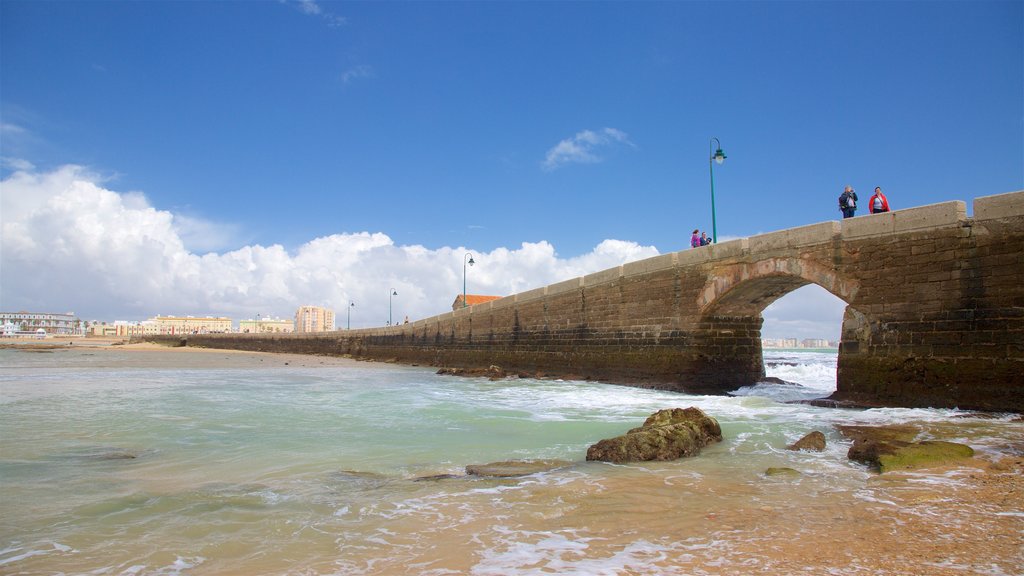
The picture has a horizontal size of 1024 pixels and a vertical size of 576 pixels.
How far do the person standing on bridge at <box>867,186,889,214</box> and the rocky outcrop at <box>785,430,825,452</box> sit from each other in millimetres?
6990

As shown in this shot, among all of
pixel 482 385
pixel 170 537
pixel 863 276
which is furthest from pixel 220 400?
pixel 863 276

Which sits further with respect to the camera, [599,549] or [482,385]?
[482,385]

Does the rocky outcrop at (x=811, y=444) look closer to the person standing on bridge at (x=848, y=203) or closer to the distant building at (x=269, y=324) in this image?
the person standing on bridge at (x=848, y=203)

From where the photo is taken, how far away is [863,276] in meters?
9.79

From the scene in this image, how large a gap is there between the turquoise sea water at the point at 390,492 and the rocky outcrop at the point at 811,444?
0.50 ft

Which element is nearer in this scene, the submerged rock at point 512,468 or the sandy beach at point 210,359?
the submerged rock at point 512,468

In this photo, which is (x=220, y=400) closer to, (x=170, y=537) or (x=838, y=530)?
(x=170, y=537)

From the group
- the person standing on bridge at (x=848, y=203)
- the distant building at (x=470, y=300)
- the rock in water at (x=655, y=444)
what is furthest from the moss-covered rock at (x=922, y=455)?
the distant building at (x=470, y=300)

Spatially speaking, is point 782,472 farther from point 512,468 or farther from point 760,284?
point 760,284

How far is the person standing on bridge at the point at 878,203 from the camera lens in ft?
35.7

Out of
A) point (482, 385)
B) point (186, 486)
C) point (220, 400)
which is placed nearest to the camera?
point (186, 486)

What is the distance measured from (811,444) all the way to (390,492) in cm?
411

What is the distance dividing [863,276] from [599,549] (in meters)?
8.81

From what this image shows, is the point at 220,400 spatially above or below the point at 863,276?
below
